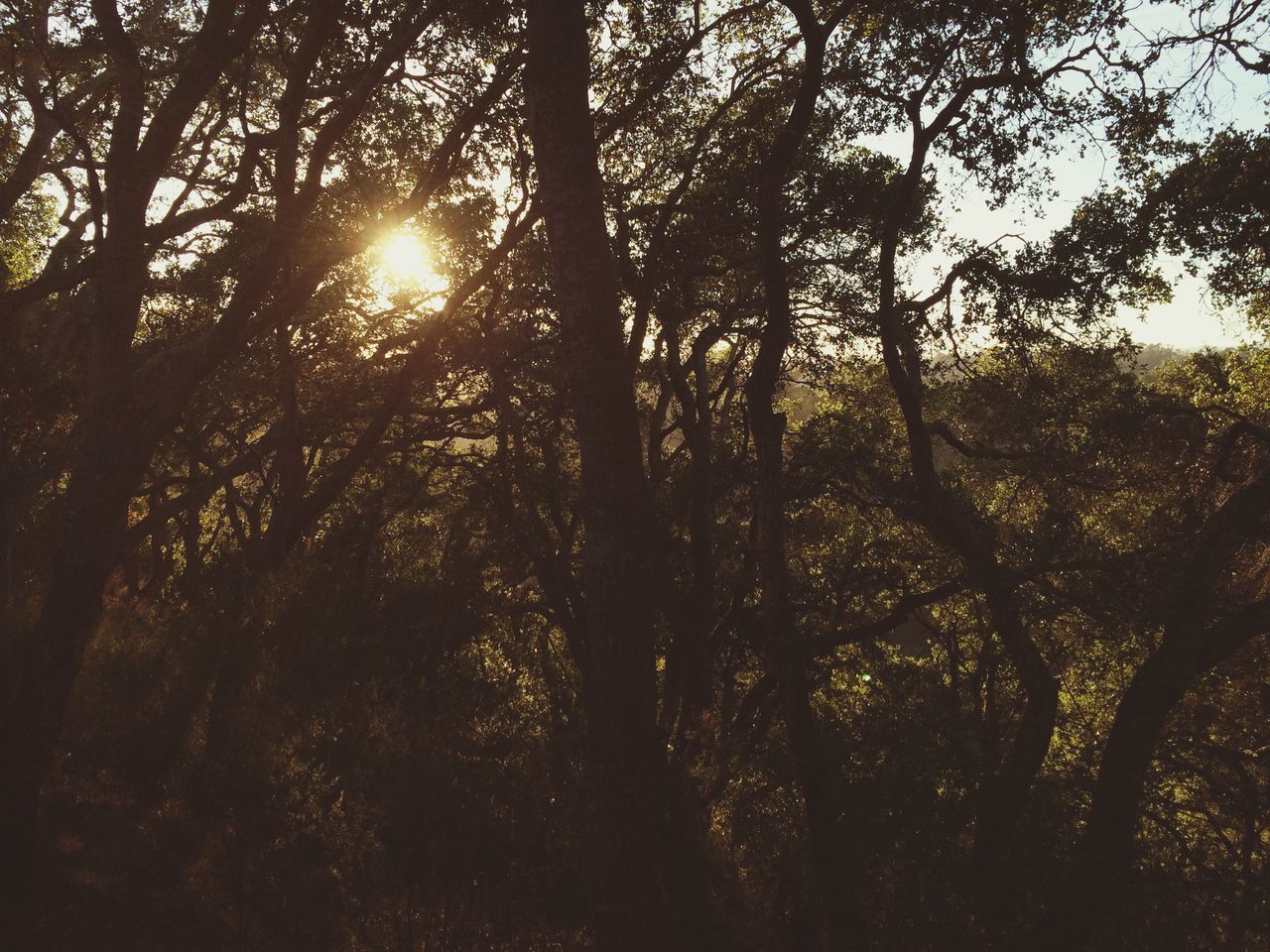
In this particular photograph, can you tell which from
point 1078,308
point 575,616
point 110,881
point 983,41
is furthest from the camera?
point 575,616

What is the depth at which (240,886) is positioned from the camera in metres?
6.24

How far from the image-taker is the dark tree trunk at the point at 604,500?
496 centimetres

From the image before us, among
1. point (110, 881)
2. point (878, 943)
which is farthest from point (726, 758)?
point (110, 881)

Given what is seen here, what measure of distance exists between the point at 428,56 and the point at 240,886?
9107 millimetres

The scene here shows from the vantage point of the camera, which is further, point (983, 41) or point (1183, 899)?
point (983, 41)

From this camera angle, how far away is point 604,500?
533cm

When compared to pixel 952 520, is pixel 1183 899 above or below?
below

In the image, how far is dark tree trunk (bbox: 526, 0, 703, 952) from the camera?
496 centimetres

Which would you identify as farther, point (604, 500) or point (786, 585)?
point (786, 585)

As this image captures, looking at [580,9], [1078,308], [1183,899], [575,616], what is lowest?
[1183,899]

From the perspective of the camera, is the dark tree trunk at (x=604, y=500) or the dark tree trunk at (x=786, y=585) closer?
the dark tree trunk at (x=604, y=500)

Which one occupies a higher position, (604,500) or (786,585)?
(786,585)

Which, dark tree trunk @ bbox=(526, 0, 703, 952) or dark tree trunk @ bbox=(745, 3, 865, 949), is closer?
dark tree trunk @ bbox=(526, 0, 703, 952)

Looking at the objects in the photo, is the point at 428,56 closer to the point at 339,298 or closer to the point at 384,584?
the point at 339,298
